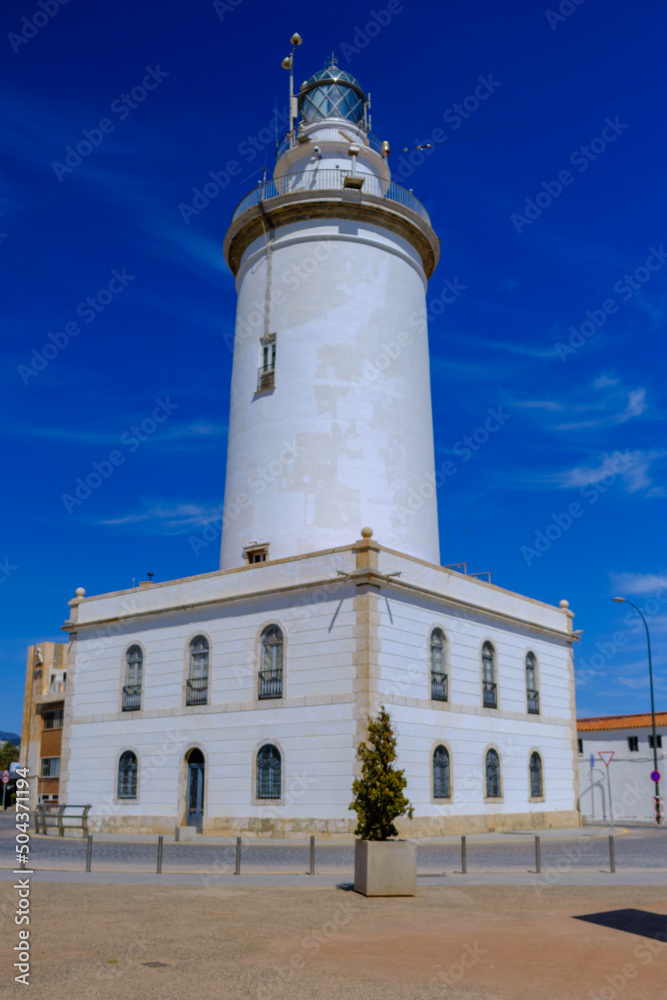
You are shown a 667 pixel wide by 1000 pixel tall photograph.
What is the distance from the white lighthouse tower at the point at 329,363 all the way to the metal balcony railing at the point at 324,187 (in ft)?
0.18

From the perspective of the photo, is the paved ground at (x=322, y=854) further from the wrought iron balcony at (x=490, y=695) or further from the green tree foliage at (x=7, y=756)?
the green tree foliage at (x=7, y=756)

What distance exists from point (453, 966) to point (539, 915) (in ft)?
11.3

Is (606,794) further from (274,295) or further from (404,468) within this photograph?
(274,295)

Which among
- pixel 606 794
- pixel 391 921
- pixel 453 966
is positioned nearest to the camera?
pixel 453 966

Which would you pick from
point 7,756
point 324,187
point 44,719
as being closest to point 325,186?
point 324,187

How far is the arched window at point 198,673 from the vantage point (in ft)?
90.3

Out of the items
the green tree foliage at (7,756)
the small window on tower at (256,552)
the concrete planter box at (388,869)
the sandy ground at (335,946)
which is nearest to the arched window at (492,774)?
the small window on tower at (256,552)

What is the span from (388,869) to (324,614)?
11855 mm

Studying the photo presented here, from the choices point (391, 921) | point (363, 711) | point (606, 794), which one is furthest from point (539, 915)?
point (606, 794)

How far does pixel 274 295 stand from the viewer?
31.5m

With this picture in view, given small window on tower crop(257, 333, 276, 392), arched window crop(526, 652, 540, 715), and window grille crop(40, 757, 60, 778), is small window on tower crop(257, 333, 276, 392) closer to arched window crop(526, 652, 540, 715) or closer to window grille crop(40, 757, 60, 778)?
arched window crop(526, 652, 540, 715)

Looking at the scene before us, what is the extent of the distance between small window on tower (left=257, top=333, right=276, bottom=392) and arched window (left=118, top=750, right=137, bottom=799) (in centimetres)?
1227

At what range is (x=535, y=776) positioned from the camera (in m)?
30.8

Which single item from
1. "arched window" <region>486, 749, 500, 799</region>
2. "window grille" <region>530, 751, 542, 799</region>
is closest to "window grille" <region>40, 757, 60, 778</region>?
"window grille" <region>530, 751, 542, 799</region>
